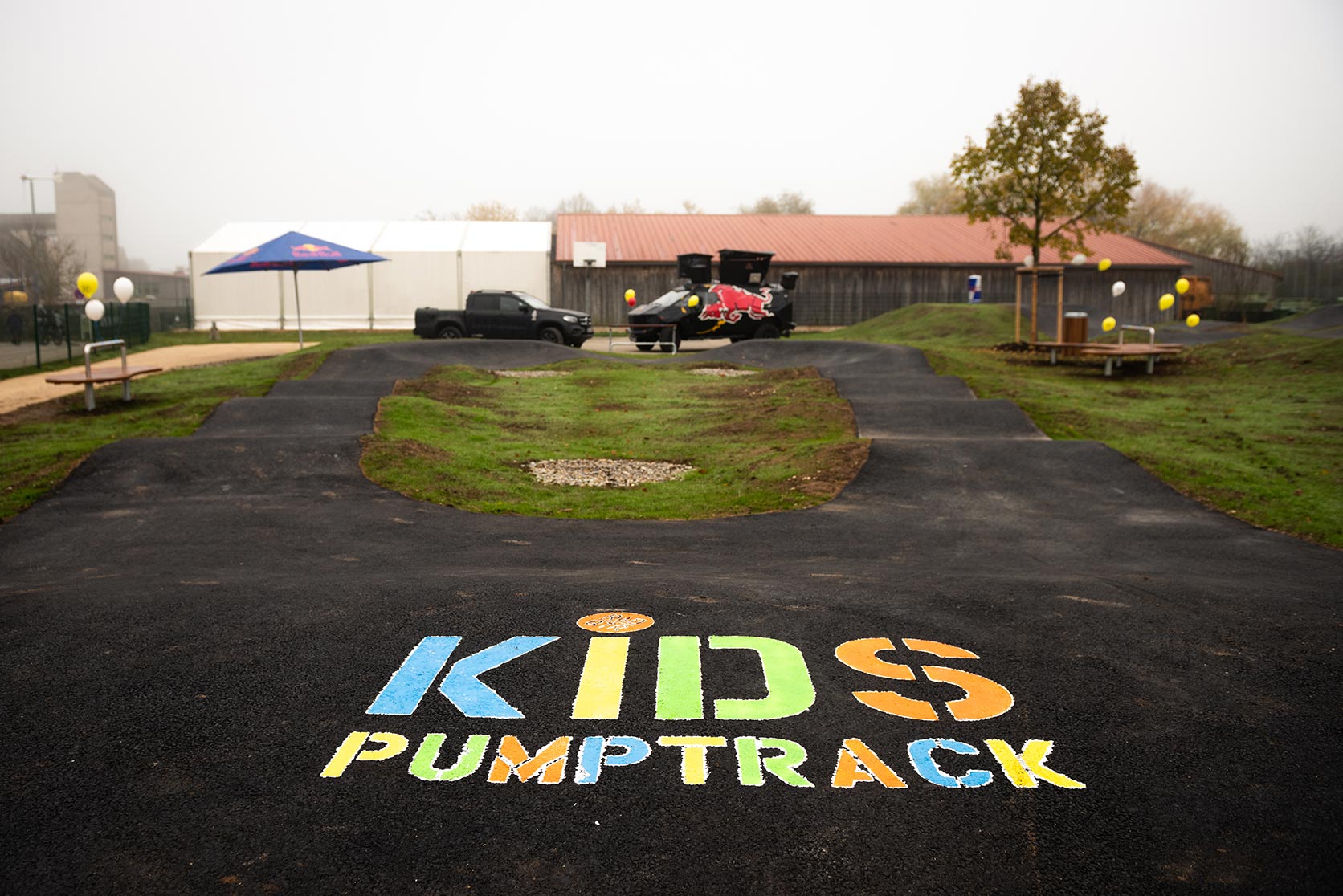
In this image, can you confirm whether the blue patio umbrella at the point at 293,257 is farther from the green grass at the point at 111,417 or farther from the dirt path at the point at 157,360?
the green grass at the point at 111,417

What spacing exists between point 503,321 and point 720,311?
5.94 metres

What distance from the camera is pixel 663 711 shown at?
13.1 ft

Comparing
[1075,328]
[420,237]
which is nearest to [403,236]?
[420,237]

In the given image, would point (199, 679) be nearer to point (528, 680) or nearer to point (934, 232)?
point (528, 680)

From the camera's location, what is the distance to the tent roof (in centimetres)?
3466

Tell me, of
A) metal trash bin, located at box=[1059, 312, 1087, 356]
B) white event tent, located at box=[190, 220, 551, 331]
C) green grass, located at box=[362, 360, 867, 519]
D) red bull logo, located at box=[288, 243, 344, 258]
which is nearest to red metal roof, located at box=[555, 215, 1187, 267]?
white event tent, located at box=[190, 220, 551, 331]

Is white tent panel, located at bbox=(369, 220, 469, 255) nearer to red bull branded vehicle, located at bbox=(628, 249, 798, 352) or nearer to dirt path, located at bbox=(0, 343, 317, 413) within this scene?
dirt path, located at bbox=(0, 343, 317, 413)

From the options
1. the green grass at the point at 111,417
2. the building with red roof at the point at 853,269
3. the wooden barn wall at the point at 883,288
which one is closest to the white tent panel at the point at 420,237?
the building with red roof at the point at 853,269

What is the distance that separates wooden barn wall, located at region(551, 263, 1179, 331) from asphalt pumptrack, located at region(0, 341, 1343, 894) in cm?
3091

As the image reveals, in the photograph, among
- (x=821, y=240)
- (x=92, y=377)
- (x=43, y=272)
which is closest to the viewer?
(x=92, y=377)

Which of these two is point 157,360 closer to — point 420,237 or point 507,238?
point 420,237

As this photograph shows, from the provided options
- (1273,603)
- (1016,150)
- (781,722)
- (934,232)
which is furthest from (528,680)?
(934,232)

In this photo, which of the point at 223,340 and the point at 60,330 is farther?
the point at 223,340

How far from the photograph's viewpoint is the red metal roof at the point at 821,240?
128ft
